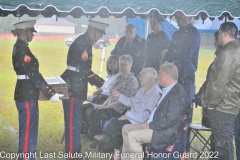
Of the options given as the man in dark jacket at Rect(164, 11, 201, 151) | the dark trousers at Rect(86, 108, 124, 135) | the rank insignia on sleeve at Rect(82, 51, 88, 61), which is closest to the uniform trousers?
the rank insignia on sleeve at Rect(82, 51, 88, 61)

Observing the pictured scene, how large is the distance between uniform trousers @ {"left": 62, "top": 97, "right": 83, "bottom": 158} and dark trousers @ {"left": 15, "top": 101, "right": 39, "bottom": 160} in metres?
0.45

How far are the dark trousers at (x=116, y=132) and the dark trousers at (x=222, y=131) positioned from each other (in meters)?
1.09

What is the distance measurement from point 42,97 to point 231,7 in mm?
2306

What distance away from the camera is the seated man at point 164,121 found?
3.77 metres

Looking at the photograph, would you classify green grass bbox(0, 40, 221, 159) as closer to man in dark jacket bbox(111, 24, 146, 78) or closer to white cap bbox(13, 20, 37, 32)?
man in dark jacket bbox(111, 24, 146, 78)

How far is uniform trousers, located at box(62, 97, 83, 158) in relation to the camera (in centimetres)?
440

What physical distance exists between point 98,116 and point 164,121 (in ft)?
4.93

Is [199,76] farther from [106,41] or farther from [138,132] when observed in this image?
[138,132]

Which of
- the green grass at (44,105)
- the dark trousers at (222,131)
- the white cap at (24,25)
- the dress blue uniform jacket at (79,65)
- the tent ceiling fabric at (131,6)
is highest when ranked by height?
the tent ceiling fabric at (131,6)

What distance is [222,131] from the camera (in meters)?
3.74

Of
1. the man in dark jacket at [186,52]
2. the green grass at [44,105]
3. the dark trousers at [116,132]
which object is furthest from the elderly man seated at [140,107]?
the green grass at [44,105]

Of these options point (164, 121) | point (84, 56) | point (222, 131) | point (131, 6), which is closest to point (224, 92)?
point (222, 131)

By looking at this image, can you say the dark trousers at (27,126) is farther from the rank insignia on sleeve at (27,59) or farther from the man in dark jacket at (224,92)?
the man in dark jacket at (224,92)

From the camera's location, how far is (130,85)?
4820 millimetres
